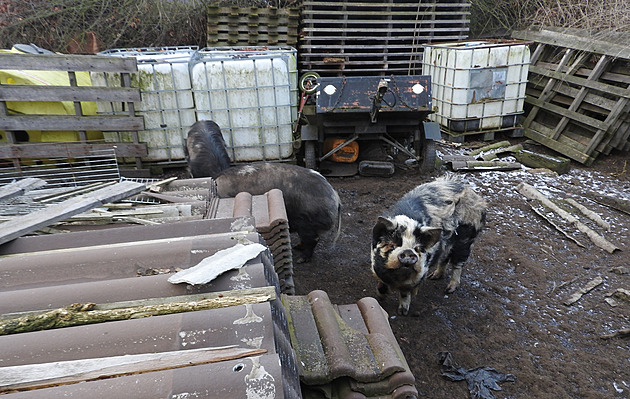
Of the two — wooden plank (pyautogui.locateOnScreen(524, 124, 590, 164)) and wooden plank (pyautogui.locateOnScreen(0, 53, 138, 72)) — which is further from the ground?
wooden plank (pyautogui.locateOnScreen(0, 53, 138, 72))

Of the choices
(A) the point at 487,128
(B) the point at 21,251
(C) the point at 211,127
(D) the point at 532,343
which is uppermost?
(B) the point at 21,251

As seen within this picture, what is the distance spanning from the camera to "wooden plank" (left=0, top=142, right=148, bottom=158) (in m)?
7.27

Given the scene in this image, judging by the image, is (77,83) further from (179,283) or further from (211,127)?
(179,283)

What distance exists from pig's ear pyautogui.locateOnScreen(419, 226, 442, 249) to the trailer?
11.1 ft

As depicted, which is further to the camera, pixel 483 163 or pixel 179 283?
Answer: pixel 483 163

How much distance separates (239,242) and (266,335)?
651 millimetres

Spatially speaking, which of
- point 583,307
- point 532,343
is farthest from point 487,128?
point 532,343

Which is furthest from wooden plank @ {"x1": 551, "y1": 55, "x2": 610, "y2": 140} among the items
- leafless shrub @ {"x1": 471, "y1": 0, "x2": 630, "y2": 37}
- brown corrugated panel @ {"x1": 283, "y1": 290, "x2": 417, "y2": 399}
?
brown corrugated panel @ {"x1": 283, "y1": 290, "x2": 417, "y2": 399}

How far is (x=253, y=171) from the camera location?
5723 millimetres

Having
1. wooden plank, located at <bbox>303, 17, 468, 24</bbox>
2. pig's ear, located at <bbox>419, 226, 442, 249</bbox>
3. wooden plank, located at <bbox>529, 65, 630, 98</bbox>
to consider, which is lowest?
pig's ear, located at <bbox>419, 226, 442, 249</bbox>

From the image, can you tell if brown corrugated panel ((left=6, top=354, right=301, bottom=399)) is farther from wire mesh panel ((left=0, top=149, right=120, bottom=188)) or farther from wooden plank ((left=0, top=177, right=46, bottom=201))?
wire mesh panel ((left=0, top=149, right=120, bottom=188))

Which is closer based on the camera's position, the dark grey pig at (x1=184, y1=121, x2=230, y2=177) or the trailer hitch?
the dark grey pig at (x1=184, y1=121, x2=230, y2=177)

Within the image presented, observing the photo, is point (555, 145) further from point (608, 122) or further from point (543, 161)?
point (608, 122)

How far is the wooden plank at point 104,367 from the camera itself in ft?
4.26
